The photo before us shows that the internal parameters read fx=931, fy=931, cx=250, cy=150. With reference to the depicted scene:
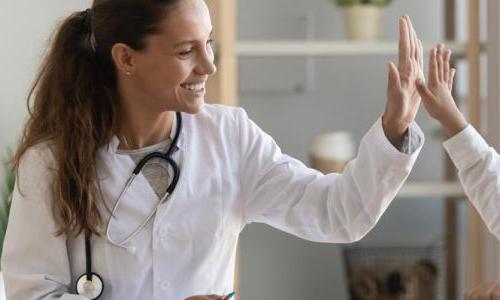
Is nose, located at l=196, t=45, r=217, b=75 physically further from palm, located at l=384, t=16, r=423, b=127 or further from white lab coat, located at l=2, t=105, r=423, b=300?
palm, located at l=384, t=16, r=423, b=127

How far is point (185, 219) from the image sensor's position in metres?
1.55

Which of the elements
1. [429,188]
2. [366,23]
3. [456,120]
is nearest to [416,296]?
[429,188]

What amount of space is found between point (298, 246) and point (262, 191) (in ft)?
5.88

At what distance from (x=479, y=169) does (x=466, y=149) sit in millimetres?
46

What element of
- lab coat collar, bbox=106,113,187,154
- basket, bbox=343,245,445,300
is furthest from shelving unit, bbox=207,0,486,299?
lab coat collar, bbox=106,113,187,154

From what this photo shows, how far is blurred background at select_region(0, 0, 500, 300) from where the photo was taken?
10.2 feet

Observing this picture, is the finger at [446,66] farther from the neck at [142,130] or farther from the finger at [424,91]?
the neck at [142,130]

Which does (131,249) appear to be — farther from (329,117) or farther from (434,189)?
(329,117)

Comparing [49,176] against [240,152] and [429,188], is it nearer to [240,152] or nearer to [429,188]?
[240,152]

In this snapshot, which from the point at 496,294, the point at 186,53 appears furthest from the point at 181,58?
the point at 496,294

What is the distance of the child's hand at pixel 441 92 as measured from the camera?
154 cm

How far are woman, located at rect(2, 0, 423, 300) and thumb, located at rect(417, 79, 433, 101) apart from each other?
0.06ft

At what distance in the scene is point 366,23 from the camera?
2.94 meters

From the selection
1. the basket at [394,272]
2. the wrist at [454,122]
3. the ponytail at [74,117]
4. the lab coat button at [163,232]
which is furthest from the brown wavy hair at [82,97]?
the basket at [394,272]
